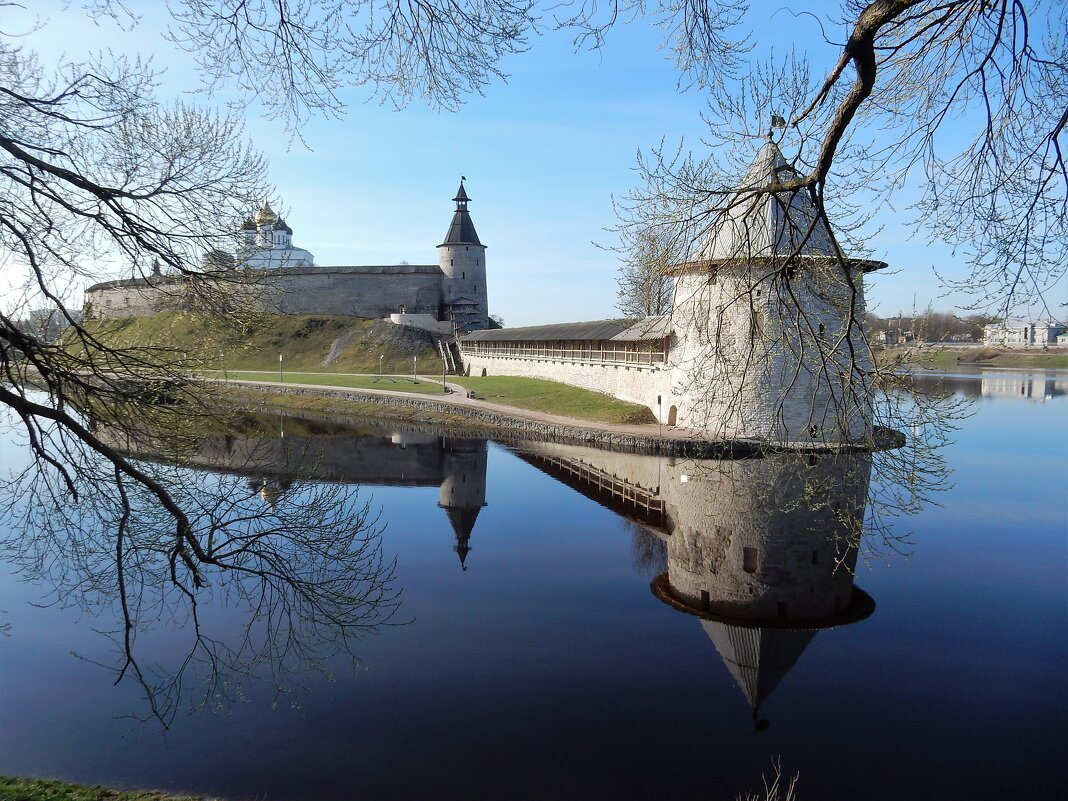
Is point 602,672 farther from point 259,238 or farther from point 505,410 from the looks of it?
point 505,410

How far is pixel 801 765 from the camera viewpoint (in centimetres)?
473

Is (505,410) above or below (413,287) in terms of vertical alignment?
below

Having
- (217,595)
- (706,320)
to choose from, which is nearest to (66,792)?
(217,595)

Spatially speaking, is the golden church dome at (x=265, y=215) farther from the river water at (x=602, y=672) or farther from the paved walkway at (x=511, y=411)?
the paved walkway at (x=511, y=411)

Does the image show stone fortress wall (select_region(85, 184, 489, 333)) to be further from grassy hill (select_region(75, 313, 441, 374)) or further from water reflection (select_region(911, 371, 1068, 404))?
water reflection (select_region(911, 371, 1068, 404))

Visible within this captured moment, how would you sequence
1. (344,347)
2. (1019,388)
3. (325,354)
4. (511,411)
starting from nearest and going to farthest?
(511,411), (1019,388), (344,347), (325,354)

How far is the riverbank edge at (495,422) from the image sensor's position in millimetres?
15074

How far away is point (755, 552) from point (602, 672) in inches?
150

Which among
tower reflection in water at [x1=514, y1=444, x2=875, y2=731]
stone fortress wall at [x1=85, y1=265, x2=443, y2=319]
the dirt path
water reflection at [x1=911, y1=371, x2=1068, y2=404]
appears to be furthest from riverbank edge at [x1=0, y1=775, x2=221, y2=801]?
stone fortress wall at [x1=85, y1=265, x2=443, y2=319]

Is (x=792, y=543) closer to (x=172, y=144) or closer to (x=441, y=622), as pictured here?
(x=441, y=622)

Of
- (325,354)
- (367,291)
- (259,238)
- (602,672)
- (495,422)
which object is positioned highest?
(367,291)

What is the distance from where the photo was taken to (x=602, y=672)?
588cm

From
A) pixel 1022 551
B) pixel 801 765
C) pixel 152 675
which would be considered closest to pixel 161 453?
pixel 152 675

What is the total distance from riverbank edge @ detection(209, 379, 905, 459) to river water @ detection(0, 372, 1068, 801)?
3675 mm
